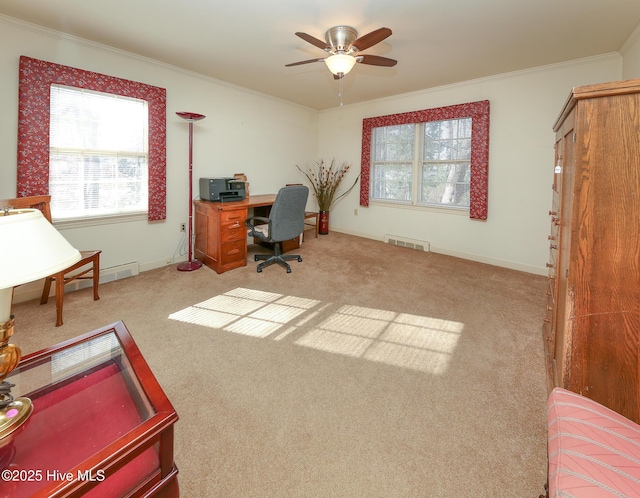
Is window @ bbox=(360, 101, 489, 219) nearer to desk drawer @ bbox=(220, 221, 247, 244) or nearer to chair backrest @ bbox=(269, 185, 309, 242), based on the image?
chair backrest @ bbox=(269, 185, 309, 242)

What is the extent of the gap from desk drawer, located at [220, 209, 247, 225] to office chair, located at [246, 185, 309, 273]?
0.46 ft

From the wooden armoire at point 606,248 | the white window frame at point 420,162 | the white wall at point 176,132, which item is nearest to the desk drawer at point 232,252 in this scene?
the white wall at point 176,132

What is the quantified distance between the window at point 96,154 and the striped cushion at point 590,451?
3.91 m

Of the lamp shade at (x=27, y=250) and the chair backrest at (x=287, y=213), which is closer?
the lamp shade at (x=27, y=250)

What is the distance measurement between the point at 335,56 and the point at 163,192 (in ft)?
8.04


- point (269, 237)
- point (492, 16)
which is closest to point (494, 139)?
point (492, 16)

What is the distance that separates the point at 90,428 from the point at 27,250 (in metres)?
0.57

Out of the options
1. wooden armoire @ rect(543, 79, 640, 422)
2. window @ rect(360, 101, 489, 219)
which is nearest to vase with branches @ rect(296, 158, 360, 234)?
window @ rect(360, 101, 489, 219)

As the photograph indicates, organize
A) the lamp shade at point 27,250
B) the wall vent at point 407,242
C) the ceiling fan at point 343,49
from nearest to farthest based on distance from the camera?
1. the lamp shade at point 27,250
2. the ceiling fan at point 343,49
3. the wall vent at point 407,242

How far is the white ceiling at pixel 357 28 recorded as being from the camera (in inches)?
93.5

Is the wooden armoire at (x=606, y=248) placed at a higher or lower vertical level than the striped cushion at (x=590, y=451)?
higher

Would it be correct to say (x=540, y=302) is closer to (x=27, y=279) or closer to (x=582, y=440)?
(x=582, y=440)

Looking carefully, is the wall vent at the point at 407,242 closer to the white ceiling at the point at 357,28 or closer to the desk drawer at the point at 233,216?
the white ceiling at the point at 357,28

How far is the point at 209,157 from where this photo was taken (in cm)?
426
